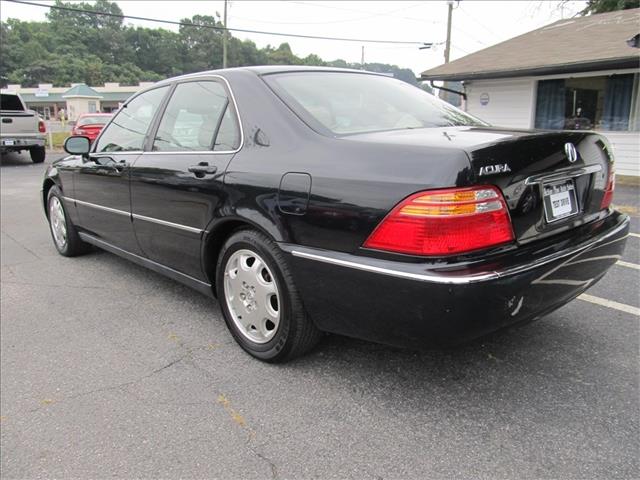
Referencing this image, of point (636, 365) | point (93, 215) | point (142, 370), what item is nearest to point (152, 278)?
point (93, 215)

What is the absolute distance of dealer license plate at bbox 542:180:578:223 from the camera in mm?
2372

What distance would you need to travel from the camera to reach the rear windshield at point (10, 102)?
15752mm

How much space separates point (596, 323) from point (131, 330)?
117 inches

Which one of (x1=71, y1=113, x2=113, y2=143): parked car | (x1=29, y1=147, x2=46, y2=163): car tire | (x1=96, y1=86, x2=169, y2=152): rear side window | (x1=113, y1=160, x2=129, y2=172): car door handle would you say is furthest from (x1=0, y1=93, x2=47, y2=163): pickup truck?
(x1=113, y1=160, x2=129, y2=172): car door handle

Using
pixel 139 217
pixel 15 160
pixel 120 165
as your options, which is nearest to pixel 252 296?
pixel 139 217

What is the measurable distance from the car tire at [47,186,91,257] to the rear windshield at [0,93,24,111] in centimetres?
1286

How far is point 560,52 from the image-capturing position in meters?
12.8

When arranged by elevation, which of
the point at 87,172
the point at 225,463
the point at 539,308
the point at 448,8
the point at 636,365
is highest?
the point at 448,8

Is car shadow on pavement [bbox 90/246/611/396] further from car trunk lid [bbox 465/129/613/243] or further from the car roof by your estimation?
the car roof

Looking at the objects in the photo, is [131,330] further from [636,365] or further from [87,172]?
[636,365]

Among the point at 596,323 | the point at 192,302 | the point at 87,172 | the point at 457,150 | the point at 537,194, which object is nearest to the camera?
the point at 457,150

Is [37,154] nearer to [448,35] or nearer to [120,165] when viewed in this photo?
[120,165]

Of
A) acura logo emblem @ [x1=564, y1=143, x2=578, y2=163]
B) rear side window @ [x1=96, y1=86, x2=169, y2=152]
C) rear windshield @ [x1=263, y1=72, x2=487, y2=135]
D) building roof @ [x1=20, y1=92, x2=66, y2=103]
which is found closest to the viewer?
acura logo emblem @ [x1=564, y1=143, x2=578, y2=163]

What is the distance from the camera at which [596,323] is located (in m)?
3.28
